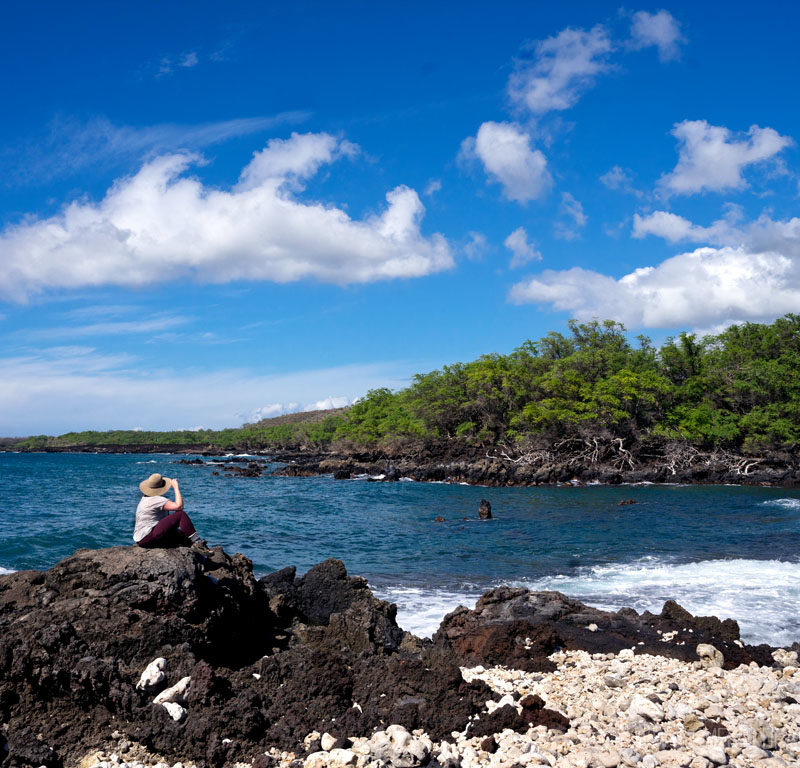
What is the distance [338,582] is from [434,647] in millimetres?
2227

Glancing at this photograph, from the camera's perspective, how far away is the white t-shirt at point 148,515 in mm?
7953

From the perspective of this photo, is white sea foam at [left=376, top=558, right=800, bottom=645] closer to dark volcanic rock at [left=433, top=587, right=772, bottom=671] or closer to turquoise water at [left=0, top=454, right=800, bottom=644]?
turquoise water at [left=0, top=454, right=800, bottom=644]

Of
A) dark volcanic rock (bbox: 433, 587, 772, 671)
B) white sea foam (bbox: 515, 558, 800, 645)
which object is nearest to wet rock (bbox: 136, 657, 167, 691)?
dark volcanic rock (bbox: 433, 587, 772, 671)

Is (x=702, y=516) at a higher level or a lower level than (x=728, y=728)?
lower

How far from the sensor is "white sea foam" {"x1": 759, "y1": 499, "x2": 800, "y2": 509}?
28.7 meters

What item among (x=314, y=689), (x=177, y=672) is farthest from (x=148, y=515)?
(x=314, y=689)

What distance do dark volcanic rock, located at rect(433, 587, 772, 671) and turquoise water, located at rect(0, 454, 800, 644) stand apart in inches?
54.0

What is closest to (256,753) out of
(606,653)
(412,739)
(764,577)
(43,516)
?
(412,739)

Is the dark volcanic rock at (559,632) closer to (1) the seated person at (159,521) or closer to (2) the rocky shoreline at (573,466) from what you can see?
(1) the seated person at (159,521)

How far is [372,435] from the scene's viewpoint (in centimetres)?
7138

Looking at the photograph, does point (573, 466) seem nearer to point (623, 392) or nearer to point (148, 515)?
point (623, 392)

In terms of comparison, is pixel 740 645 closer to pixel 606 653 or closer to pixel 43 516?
pixel 606 653

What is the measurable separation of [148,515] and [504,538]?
1568 centimetres

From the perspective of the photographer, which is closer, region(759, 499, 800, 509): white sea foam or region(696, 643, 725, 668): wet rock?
region(696, 643, 725, 668): wet rock
